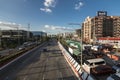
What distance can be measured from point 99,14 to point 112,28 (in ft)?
55.8

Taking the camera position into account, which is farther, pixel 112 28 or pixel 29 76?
pixel 112 28

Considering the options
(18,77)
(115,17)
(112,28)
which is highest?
(115,17)

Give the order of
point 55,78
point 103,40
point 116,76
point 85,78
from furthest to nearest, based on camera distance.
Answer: point 103,40, point 55,78, point 85,78, point 116,76

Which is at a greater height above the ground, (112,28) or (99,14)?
(99,14)

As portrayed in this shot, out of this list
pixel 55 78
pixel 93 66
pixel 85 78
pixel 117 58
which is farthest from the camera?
pixel 117 58

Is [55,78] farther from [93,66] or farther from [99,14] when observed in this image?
[99,14]

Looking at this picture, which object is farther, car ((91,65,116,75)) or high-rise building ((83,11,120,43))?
high-rise building ((83,11,120,43))

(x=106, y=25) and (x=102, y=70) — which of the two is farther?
(x=106, y=25)

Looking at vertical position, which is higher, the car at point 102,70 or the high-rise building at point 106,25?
the high-rise building at point 106,25

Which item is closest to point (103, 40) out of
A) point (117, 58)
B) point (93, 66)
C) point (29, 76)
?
point (117, 58)

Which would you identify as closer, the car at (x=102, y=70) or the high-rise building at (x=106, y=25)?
the car at (x=102, y=70)

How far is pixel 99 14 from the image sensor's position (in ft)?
413

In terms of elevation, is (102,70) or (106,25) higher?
(106,25)

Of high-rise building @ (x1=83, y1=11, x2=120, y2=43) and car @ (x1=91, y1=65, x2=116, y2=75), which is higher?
high-rise building @ (x1=83, y1=11, x2=120, y2=43)
